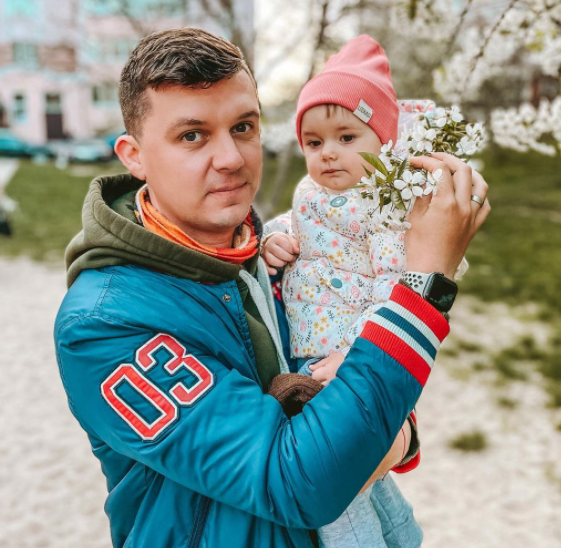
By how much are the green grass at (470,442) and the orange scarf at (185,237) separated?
3.95 meters

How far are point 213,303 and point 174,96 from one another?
542 mm

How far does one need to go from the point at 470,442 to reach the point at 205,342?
4.30m

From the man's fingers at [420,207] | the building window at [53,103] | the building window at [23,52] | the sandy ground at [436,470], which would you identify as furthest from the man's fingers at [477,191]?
the building window at [53,103]

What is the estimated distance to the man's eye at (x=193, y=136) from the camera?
159 cm

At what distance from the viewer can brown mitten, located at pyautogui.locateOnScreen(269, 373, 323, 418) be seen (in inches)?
59.9

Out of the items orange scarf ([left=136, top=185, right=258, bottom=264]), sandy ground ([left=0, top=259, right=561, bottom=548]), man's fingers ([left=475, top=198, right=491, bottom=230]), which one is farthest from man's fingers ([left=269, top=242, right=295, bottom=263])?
sandy ground ([left=0, top=259, right=561, bottom=548])

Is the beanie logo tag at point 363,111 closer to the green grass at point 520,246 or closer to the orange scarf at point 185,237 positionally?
the orange scarf at point 185,237

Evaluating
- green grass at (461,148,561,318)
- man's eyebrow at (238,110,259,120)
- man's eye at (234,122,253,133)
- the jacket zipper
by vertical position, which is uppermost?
man's eyebrow at (238,110,259,120)

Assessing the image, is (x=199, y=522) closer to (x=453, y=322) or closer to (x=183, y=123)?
(x=183, y=123)

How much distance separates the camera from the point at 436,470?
4875 mm

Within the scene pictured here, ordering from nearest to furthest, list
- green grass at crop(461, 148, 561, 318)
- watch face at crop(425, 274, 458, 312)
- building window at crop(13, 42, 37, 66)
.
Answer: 1. watch face at crop(425, 274, 458, 312)
2. green grass at crop(461, 148, 561, 318)
3. building window at crop(13, 42, 37, 66)

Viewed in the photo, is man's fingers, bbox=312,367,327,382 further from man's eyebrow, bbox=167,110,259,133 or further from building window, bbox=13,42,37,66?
building window, bbox=13,42,37,66

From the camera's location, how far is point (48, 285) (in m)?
9.30

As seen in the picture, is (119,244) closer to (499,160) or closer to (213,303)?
(213,303)
